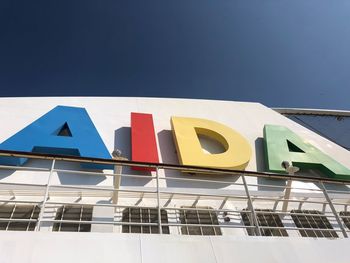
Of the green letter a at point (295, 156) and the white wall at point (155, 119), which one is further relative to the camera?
the green letter a at point (295, 156)

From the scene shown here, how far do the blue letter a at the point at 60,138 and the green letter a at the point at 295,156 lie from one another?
5.17m

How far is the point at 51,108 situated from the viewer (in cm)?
1048

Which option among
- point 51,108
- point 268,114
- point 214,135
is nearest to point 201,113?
point 214,135

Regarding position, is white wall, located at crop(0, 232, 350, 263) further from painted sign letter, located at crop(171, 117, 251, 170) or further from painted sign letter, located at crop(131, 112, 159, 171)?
painted sign letter, located at crop(171, 117, 251, 170)

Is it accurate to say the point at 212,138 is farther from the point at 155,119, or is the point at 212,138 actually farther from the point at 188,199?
the point at 188,199

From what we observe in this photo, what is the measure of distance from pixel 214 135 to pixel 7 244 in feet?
26.9

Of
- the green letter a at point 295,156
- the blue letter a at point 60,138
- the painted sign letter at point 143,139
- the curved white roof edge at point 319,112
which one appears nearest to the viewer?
the blue letter a at point 60,138

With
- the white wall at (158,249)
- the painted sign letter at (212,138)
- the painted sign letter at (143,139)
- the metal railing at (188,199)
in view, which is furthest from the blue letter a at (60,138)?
the white wall at (158,249)

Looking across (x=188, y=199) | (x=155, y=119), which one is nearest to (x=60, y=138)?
(x=155, y=119)

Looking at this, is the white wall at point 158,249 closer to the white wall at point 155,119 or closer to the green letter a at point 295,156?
the white wall at point 155,119

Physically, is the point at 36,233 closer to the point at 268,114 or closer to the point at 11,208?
the point at 11,208

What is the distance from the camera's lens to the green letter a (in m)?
9.72

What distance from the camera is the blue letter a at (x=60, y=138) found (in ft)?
26.3

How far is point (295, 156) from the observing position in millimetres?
10062
